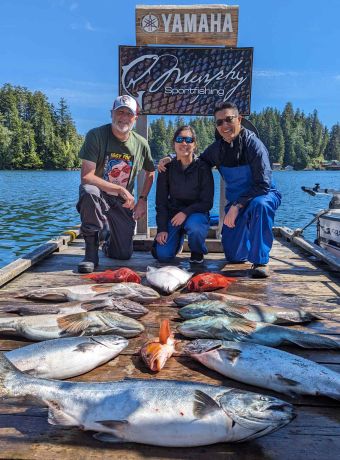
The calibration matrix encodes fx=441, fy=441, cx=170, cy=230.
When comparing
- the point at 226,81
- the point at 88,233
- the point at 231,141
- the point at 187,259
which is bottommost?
the point at 187,259

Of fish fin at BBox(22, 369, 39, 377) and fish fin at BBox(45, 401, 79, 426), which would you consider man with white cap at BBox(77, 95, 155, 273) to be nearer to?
fish fin at BBox(22, 369, 39, 377)

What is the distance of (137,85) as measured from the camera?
6.91 metres

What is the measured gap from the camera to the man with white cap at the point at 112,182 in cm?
530

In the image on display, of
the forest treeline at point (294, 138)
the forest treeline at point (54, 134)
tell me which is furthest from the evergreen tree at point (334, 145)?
the forest treeline at point (54, 134)

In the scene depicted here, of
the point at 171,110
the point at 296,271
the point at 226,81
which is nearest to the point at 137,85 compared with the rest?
the point at 171,110

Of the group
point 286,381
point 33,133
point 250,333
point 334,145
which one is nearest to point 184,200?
point 250,333

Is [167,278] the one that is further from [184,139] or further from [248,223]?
[184,139]

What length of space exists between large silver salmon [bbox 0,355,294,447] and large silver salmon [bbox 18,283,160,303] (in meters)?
1.75

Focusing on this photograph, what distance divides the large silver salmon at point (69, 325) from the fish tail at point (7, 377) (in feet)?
2.41

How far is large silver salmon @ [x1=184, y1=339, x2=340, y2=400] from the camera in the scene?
2410mm

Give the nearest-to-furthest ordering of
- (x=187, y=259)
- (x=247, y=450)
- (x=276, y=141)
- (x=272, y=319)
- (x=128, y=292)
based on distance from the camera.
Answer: (x=247, y=450) < (x=272, y=319) < (x=128, y=292) < (x=187, y=259) < (x=276, y=141)

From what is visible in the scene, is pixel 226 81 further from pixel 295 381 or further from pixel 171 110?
pixel 295 381

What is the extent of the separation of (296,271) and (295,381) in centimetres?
305

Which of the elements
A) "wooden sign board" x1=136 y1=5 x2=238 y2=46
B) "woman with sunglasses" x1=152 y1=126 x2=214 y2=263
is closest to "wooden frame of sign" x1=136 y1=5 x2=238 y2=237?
"wooden sign board" x1=136 y1=5 x2=238 y2=46
